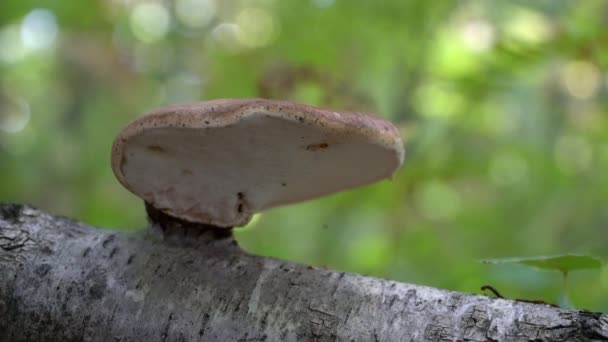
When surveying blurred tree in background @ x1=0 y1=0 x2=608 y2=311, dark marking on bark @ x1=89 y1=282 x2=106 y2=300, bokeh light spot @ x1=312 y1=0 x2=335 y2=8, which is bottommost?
dark marking on bark @ x1=89 y1=282 x2=106 y2=300

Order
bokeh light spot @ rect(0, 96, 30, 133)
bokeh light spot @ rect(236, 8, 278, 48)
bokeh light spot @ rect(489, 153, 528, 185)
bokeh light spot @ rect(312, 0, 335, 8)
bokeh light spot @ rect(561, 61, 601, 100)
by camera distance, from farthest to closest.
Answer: bokeh light spot @ rect(0, 96, 30, 133) < bokeh light spot @ rect(236, 8, 278, 48) < bokeh light spot @ rect(489, 153, 528, 185) < bokeh light spot @ rect(561, 61, 601, 100) < bokeh light spot @ rect(312, 0, 335, 8)

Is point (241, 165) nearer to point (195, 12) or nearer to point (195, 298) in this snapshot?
point (195, 298)

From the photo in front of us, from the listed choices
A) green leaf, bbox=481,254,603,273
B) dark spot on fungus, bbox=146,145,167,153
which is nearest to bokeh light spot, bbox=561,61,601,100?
green leaf, bbox=481,254,603,273

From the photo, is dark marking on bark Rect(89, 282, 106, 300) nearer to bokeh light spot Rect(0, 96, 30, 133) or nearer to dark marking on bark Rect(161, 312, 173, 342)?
dark marking on bark Rect(161, 312, 173, 342)

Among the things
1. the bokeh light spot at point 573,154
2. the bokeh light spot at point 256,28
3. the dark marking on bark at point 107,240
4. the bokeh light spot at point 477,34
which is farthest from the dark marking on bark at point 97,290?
the bokeh light spot at point 256,28

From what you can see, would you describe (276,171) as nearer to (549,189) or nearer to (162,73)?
(549,189)

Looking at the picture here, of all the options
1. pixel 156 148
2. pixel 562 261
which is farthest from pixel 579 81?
pixel 156 148
